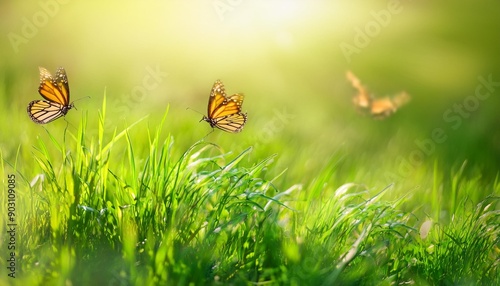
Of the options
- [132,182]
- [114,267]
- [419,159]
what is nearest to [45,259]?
[114,267]

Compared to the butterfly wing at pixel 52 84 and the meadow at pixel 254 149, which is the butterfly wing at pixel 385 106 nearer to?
the meadow at pixel 254 149

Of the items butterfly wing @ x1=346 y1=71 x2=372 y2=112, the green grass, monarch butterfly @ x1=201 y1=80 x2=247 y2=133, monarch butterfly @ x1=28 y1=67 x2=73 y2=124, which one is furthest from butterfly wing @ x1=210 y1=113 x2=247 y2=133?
butterfly wing @ x1=346 y1=71 x2=372 y2=112

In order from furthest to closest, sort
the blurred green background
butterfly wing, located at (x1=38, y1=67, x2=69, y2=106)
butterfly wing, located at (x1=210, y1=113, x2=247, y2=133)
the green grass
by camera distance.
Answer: the blurred green background
butterfly wing, located at (x1=210, y1=113, x2=247, y2=133)
butterfly wing, located at (x1=38, y1=67, x2=69, y2=106)
the green grass

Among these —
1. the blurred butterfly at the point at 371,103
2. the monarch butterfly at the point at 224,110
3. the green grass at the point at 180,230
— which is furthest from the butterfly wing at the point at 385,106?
the green grass at the point at 180,230

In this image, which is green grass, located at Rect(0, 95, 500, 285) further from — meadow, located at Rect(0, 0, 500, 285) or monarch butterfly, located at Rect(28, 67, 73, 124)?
monarch butterfly, located at Rect(28, 67, 73, 124)

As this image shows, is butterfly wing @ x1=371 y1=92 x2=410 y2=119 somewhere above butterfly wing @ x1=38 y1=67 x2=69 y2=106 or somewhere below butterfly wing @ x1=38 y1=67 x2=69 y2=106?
below

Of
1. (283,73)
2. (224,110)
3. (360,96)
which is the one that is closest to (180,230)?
(224,110)

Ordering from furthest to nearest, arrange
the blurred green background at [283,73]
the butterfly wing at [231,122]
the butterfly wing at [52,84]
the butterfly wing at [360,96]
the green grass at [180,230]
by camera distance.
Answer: the butterfly wing at [360,96] → the blurred green background at [283,73] → the butterfly wing at [231,122] → the butterfly wing at [52,84] → the green grass at [180,230]
